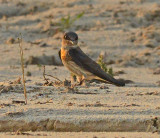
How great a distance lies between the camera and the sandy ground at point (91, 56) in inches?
197

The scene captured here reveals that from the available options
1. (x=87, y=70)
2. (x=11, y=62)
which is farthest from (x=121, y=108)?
(x=11, y=62)

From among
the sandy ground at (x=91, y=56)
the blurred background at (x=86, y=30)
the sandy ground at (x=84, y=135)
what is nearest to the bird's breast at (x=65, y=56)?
the sandy ground at (x=91, y=56)

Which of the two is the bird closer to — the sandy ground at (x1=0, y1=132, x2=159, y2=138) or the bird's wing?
the bird's wing

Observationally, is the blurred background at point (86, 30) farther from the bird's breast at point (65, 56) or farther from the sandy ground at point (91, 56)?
the bird's breast at point (65, 56)

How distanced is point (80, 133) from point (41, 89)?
6.38ft

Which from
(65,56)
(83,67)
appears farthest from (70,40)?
(83,67)

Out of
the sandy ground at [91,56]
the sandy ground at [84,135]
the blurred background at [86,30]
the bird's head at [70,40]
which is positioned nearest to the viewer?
the sandy ground at [84,135]

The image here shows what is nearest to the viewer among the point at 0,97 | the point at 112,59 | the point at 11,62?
the point at 0,97

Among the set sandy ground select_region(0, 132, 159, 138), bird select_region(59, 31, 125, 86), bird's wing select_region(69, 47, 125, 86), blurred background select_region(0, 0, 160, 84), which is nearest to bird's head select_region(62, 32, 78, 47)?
bird select_region(59, 31, 125, 86)

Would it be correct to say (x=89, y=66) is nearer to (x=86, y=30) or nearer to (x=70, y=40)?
(x=70, y=40)

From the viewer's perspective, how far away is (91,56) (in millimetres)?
11609

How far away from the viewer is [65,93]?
645 centimetres

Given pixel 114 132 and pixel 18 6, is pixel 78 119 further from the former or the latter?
pixel 18 6

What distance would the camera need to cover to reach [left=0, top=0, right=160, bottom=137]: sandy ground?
5012mm
